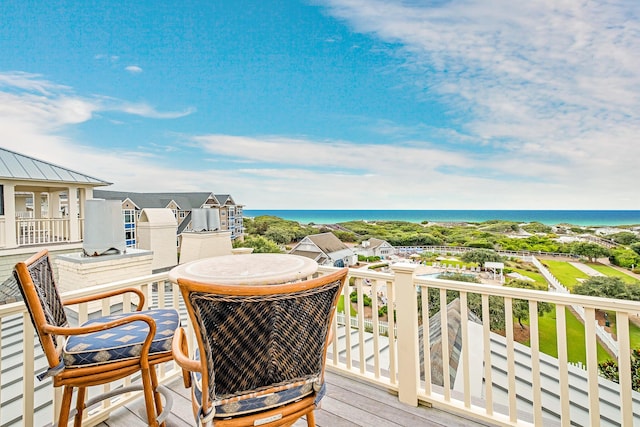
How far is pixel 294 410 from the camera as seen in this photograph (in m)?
1.25

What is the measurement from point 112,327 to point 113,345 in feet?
0.61

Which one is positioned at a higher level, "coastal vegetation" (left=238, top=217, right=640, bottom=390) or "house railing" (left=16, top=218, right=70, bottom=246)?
"house railing" (left=16, top=218, right=70, bottom=246)

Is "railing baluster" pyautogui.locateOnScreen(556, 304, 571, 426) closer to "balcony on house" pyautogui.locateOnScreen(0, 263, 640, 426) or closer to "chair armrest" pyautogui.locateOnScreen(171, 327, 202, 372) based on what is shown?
"balcony on house" pyautogui.locateOnScreen(0, 263, 640, 426)

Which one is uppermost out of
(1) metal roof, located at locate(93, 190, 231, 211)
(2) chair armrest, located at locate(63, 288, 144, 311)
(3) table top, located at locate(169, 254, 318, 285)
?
(1) metal roof, located at locate(93, 190, 231, 211)

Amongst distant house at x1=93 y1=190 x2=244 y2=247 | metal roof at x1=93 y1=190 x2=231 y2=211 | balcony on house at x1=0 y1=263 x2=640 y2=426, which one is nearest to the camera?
balcony on house at x1=0 y1=263 x2=640 y2=426

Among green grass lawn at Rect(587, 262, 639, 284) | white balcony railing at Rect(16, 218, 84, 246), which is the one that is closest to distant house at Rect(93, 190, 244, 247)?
white balcony railing at Rect(16, 218, 84, 246)

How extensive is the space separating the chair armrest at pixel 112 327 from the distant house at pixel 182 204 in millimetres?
4205

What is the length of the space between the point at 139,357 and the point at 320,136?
8.46 meters

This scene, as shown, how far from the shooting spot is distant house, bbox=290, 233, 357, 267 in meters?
3.70

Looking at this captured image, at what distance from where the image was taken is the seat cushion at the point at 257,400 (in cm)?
113

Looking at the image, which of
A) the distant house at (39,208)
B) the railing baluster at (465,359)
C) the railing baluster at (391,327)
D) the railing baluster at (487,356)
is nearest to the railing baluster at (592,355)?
the railing baluster at (487,356)

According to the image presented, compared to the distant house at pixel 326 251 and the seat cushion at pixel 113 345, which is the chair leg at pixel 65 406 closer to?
the seat cushion at pixel 113 345

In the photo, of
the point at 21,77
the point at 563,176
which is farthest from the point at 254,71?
the point at 563,176

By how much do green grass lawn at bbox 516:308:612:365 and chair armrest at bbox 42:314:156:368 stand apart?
256 centimetres
